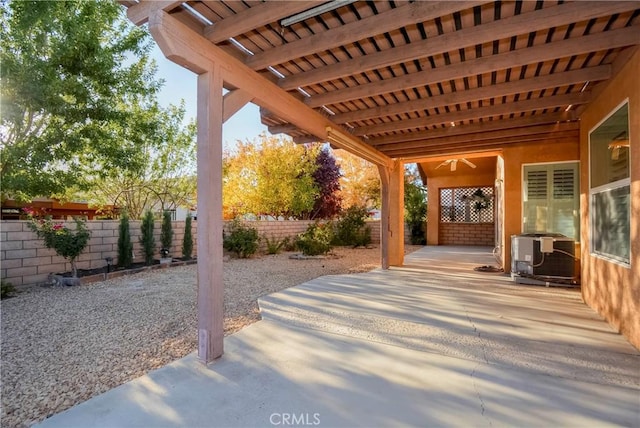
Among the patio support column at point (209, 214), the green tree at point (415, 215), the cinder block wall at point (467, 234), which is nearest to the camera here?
the patio support column at point (209, 214)

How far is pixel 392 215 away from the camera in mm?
7090

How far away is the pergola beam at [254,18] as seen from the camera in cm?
213

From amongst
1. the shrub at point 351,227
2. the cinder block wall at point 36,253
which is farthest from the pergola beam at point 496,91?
the shrub at point 351,227

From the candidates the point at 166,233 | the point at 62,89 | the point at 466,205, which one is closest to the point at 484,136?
the point at 166,233

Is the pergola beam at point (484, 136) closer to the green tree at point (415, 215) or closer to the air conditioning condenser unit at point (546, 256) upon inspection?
the air conditioning condenser unit at point (546, 256)

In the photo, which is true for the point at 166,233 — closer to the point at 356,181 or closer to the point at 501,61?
the point at 501,61

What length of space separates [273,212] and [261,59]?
10.1m

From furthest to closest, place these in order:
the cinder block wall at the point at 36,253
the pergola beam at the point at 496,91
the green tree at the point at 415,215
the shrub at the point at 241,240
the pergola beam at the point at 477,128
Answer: the green tree at the point at 415,215
the shrub at the point at 241,240
the cinder block wall at the point at 36,253
the pergola beam at the point at 477,128
the pergola beam at the point at 496,91

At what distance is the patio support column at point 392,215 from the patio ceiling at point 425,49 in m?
2.55

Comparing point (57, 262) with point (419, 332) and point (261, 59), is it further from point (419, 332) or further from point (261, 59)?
point (419, 332)

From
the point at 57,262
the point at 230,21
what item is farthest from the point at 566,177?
the point at 57,262

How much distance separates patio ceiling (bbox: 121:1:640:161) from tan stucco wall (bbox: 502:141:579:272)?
139 centimetres

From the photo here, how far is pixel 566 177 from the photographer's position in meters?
A: 5.48

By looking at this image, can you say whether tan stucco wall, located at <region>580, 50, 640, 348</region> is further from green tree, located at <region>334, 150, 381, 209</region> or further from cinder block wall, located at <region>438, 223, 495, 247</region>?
green tree, located at <region>334, 150, 381, 209</region>
